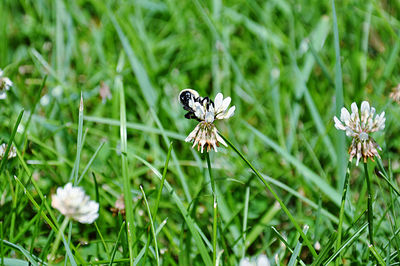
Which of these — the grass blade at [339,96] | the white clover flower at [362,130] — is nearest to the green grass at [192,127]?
the grass blade at [339,96]

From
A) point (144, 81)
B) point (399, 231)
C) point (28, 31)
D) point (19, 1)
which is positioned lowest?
point (399, 231)

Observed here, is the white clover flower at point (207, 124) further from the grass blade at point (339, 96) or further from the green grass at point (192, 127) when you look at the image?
the grass blade at point (339, 96)

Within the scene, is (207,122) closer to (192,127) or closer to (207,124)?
(207,124)

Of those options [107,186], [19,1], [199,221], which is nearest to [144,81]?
[107,186]

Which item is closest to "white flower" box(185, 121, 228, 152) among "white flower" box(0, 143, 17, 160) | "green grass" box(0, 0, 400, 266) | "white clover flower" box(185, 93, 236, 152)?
"white clover flower" box(185, 93, 236, 152)

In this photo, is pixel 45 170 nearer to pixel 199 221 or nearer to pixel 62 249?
pixel 62 249

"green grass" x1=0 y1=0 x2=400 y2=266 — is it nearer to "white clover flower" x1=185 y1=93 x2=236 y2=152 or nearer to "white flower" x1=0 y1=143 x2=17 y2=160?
"white flower" x1=0 y1=143 x2=17 y2=160
